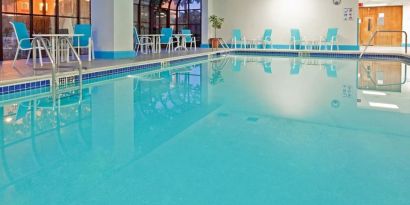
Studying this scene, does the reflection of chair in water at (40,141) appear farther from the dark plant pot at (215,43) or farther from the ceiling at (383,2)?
the ceiling at (383,2)

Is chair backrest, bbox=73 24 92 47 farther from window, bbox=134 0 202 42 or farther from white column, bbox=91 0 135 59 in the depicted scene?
window, bbox=134 0 202 42

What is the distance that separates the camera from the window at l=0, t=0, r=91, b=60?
7.70m

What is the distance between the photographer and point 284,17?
13953 millimetres

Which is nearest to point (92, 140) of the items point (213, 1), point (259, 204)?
point (259, 204)

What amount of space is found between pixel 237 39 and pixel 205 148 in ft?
40.2

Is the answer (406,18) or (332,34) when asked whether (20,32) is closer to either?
(332,34)

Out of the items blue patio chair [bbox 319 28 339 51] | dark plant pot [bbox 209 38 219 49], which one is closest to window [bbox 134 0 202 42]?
dark plant pot [bbox 209 38 219 49]

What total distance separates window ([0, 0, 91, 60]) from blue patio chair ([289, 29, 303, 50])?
6.88 meters

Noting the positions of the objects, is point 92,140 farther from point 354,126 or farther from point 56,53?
point 56,53

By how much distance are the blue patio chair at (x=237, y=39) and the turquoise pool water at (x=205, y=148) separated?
959cm

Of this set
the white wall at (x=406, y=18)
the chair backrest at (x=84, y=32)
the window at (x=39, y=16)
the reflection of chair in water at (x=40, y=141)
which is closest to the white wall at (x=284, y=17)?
the white wall at (x=406, y=18)

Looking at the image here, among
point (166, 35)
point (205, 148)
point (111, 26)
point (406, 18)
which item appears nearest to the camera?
point (205, 148)

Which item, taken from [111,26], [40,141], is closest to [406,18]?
[111,26]

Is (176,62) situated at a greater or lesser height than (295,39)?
lesser
